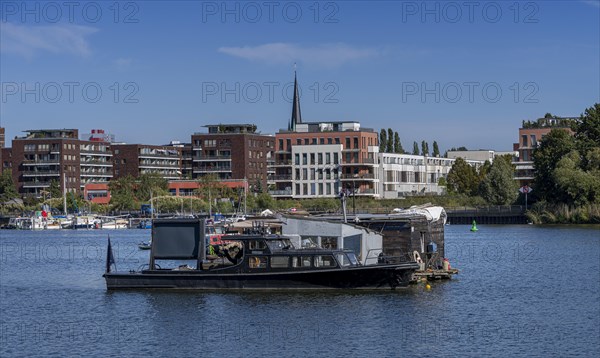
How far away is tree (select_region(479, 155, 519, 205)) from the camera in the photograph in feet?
560

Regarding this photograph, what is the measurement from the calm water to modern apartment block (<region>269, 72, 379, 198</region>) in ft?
358

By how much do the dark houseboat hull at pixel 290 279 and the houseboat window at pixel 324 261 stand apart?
605mm

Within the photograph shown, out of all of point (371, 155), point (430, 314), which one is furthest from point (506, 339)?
point (371, 155)

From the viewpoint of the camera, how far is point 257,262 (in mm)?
57656

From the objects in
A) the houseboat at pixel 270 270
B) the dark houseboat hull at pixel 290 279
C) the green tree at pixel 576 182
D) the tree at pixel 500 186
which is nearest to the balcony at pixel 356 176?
the tree at pixel 500 186

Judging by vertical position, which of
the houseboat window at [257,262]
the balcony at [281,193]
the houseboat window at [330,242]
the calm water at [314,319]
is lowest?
the calm water at [314,319]

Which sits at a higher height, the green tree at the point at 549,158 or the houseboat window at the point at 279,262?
the green tree at the point at 549,158

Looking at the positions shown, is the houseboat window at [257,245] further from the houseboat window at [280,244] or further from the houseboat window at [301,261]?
the houseboat window at [301,261]

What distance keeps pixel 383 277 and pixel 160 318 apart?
13.3 metres

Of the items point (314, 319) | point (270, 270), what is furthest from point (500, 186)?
point (314, 319)

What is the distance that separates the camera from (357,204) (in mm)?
171500

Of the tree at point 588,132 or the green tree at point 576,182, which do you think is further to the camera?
the tree at point 588,132

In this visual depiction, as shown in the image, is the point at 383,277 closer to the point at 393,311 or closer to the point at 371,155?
the point at 393,311

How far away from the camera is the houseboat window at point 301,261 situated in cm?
5720
